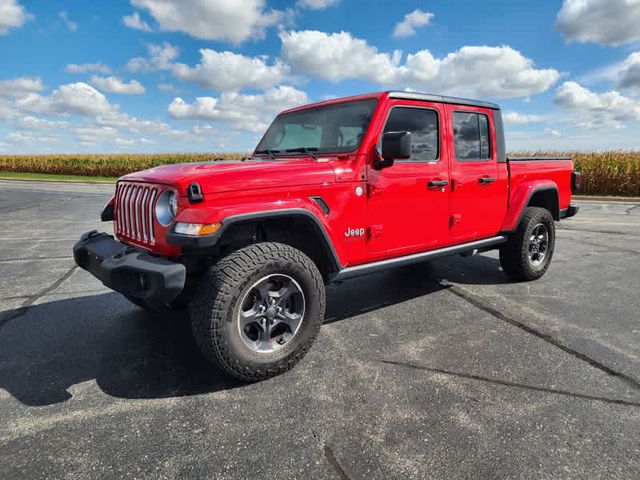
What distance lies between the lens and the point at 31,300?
4.36 metres

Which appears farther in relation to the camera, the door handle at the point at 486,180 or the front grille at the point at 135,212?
the door handle at the point at 486,180

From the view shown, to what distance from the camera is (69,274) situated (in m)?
5.34

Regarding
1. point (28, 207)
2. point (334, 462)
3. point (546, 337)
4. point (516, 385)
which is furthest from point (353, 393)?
point (28, 207)

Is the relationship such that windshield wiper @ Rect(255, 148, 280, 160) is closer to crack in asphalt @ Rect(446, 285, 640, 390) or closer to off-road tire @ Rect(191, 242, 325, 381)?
off-road tire @ Rect(191, 242, 325, 381)

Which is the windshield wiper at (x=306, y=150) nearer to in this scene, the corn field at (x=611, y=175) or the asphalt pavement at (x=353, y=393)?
the asphalt pavement at (x=353, y=393)

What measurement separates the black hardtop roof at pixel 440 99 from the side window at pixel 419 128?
10 centimetres

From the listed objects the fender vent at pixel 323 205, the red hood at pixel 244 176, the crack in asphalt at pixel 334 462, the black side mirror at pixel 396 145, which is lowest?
the crack in asphalt at pixel 334 462

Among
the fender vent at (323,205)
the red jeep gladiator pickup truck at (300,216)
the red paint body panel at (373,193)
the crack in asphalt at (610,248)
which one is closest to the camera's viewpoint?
the red jeep gladiator pickup truck at (300,216)

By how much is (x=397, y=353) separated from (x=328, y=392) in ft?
2.49

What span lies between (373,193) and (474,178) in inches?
55.1

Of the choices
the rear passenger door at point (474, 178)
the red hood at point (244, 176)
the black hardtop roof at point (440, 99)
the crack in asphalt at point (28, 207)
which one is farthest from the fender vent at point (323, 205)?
the crack in asphalt at point (28, 207)

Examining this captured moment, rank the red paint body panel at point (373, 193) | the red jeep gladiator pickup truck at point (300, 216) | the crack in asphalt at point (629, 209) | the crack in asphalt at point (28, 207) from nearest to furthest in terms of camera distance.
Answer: the red jeep gladiator pickup truck at point (300, 216) < the red paint body panel at point (373, 193) < the crack in asphalt at point (28, 207) < the crack in asphalt at point (629, 209)

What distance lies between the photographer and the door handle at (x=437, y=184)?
3756mm

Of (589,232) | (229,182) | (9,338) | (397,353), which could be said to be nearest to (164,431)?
(229,182)
